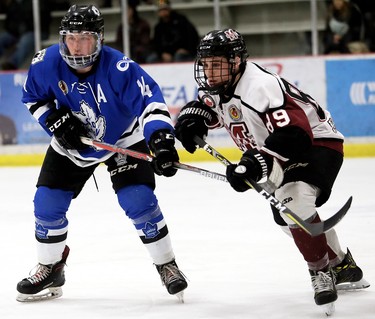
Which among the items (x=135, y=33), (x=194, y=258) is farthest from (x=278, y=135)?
(x=135, y=33)

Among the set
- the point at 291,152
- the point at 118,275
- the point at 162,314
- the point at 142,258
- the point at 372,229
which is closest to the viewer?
the point at 291,152

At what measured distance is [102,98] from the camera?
3623 mm

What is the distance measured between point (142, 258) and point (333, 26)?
434cm

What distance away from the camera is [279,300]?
3.57 m

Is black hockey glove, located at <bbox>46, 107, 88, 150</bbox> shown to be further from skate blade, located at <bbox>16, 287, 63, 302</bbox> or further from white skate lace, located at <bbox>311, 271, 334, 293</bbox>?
white skate lace, located at <bbox>311, 271, 334, 293</bbox>

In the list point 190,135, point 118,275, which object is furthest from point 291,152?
point 118,275

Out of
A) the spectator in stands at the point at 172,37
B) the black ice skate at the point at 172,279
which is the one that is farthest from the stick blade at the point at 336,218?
the spectator in stands at the point at 172,37

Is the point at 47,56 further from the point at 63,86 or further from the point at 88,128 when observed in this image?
the point at 88,128

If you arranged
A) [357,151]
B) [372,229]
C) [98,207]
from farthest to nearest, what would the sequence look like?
[357,151] → [98,207] → [372,229]

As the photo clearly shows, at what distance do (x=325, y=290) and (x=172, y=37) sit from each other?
215 inches

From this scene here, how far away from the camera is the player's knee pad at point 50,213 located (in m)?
3.67

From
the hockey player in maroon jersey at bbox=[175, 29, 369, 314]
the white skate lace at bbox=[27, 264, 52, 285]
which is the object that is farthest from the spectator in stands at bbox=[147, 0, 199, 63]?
the hockey player in maroon jersey at bbox=[175, 29, 369, 314]

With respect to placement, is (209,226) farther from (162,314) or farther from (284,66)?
(284,66)

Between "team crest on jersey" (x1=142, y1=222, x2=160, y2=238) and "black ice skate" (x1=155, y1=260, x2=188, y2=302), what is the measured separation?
0.42 feet
